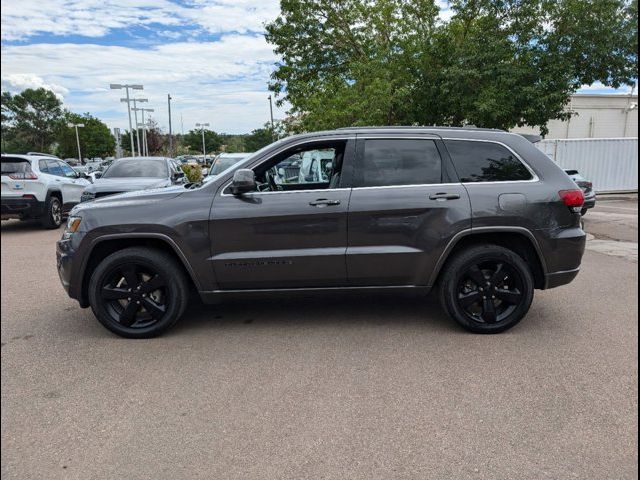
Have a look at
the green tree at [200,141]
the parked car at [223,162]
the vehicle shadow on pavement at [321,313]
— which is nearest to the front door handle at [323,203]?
the vehicle shadow on pavement at [321,313]

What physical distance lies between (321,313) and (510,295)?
177cm

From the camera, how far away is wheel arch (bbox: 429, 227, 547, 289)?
4262 mm

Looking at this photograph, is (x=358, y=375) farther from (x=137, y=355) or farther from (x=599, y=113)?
Result: (x=599, y=113)

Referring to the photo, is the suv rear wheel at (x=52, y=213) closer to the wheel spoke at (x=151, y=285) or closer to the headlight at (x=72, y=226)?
the headlight at (x=72, y=226)

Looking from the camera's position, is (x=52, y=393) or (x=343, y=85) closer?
(x=52, y=393)

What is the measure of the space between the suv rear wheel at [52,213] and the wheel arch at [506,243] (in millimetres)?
9590

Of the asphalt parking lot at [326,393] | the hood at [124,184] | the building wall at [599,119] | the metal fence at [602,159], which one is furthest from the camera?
the building wall at [599,119]

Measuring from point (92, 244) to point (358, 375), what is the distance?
2.50 m

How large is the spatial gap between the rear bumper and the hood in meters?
1.38

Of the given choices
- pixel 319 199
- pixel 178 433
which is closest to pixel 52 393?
pixel 178 433

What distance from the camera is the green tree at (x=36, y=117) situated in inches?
2852

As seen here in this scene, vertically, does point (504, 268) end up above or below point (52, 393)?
above

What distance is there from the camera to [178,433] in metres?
2.87

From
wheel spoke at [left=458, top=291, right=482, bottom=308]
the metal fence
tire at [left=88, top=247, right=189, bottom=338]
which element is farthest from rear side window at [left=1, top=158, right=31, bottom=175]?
the metal fence
